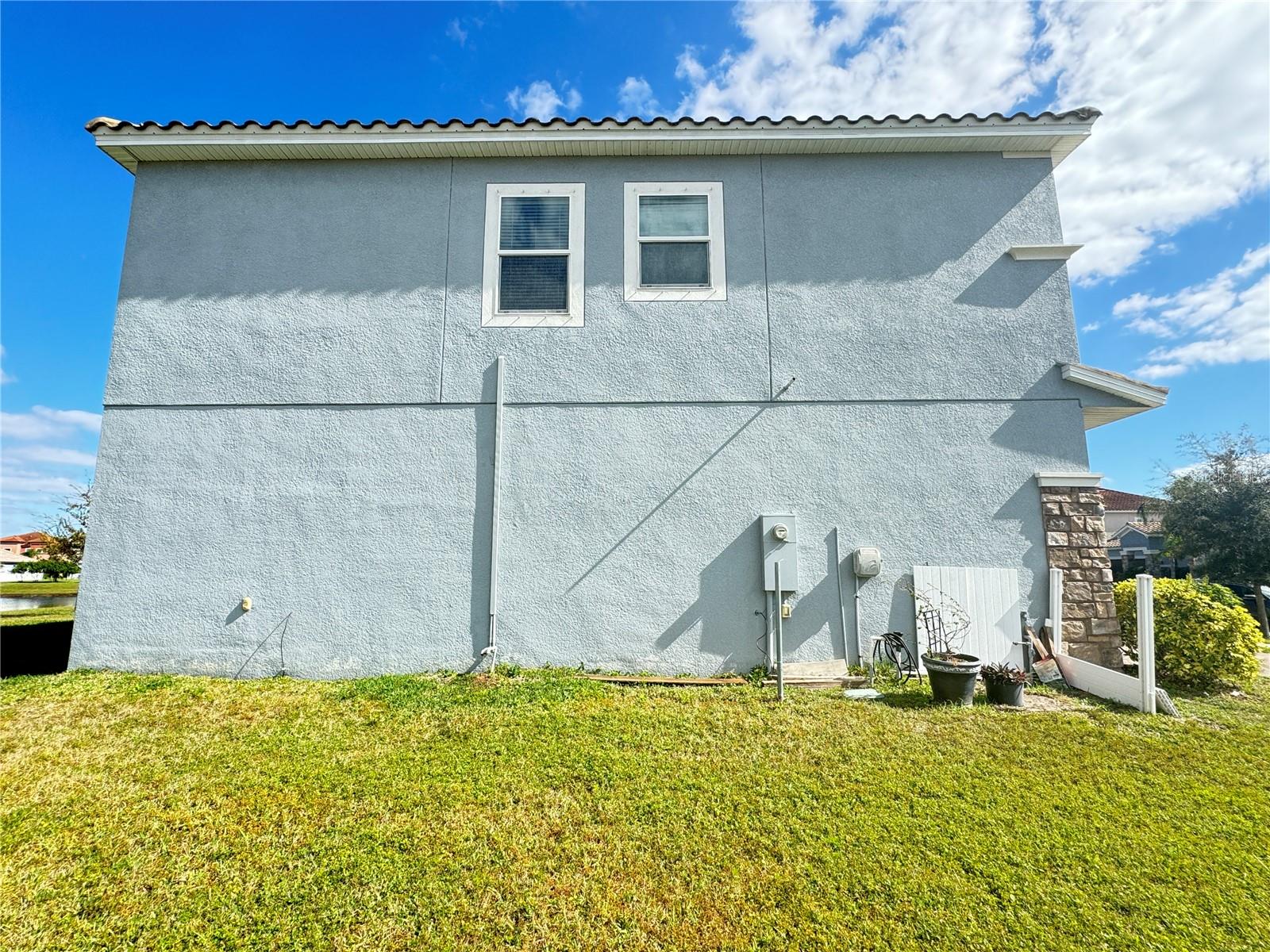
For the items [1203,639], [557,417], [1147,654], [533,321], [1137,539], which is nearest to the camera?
[1147,654]

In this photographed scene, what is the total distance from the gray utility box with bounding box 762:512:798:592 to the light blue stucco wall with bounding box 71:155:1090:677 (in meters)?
0.16

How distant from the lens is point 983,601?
244 inches

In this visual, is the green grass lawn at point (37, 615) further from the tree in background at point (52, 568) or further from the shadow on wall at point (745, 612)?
the shadow on wall at point (745, 612)

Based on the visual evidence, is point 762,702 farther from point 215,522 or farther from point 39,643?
point 39,643

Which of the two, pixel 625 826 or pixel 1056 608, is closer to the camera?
pixel 625 826

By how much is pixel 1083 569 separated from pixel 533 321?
6.82 metres

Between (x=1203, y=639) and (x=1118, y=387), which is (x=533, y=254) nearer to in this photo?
(x=1118, y=387)

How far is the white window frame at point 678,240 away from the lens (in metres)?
6.65

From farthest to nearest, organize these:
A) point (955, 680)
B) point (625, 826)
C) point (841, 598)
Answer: point (841, 598), point (955, 680), point (625, 826)

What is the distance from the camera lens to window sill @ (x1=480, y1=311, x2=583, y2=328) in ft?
21.6

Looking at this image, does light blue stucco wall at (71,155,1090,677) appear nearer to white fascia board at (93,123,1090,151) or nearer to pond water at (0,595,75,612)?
white fascia board at (93,123,1090,151)

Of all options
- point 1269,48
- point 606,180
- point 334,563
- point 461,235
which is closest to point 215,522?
point 334,563

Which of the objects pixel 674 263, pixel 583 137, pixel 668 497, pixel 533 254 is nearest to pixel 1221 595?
pixel 668 497

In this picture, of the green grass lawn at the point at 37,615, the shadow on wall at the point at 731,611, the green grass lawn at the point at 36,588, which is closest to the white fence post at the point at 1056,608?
the shadow on wall at the point at 731,611
